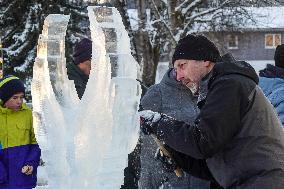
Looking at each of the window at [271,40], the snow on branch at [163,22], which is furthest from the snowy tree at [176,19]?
the window at [271,40]

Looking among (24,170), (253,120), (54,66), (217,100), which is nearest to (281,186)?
(253,120)

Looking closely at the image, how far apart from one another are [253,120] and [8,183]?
109 inches

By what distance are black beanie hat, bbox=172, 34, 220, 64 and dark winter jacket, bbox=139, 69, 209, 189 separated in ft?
2.02

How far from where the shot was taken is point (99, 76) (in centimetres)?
217

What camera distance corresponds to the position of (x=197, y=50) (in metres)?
2.78

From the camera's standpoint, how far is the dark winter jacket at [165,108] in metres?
3.45

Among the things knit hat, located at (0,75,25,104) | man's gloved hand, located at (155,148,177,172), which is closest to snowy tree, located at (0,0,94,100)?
knit hat, located at (0,75,25,104)

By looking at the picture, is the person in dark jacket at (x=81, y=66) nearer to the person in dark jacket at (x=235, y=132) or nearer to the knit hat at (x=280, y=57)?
the knit hat at (x=280, y=57)

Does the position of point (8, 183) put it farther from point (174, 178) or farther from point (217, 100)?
point (217, 100)

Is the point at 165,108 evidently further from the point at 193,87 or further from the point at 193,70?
the point at 193,70

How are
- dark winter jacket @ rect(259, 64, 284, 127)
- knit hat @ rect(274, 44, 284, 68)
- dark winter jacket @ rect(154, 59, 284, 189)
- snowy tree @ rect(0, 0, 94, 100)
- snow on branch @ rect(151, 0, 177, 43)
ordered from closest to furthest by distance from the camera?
1. dark winter jacket @ rect(154, 59, 284, 189)
2. dark winter jacket @ rect(259, 64, 284, 127)
3. knit hat @ rect(274, 44, 284, 68)
4. snowy tree @ rect(0, 0, 94, 100)
5. snow on branch @ rect(151, 0, 177, 43)

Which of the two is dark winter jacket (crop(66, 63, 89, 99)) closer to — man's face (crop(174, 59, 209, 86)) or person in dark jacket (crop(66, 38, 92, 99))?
person in dark jacket (crop(66, 38, 92, 99))

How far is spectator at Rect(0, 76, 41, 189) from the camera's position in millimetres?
4617

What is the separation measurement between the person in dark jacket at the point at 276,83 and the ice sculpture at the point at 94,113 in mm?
2161
